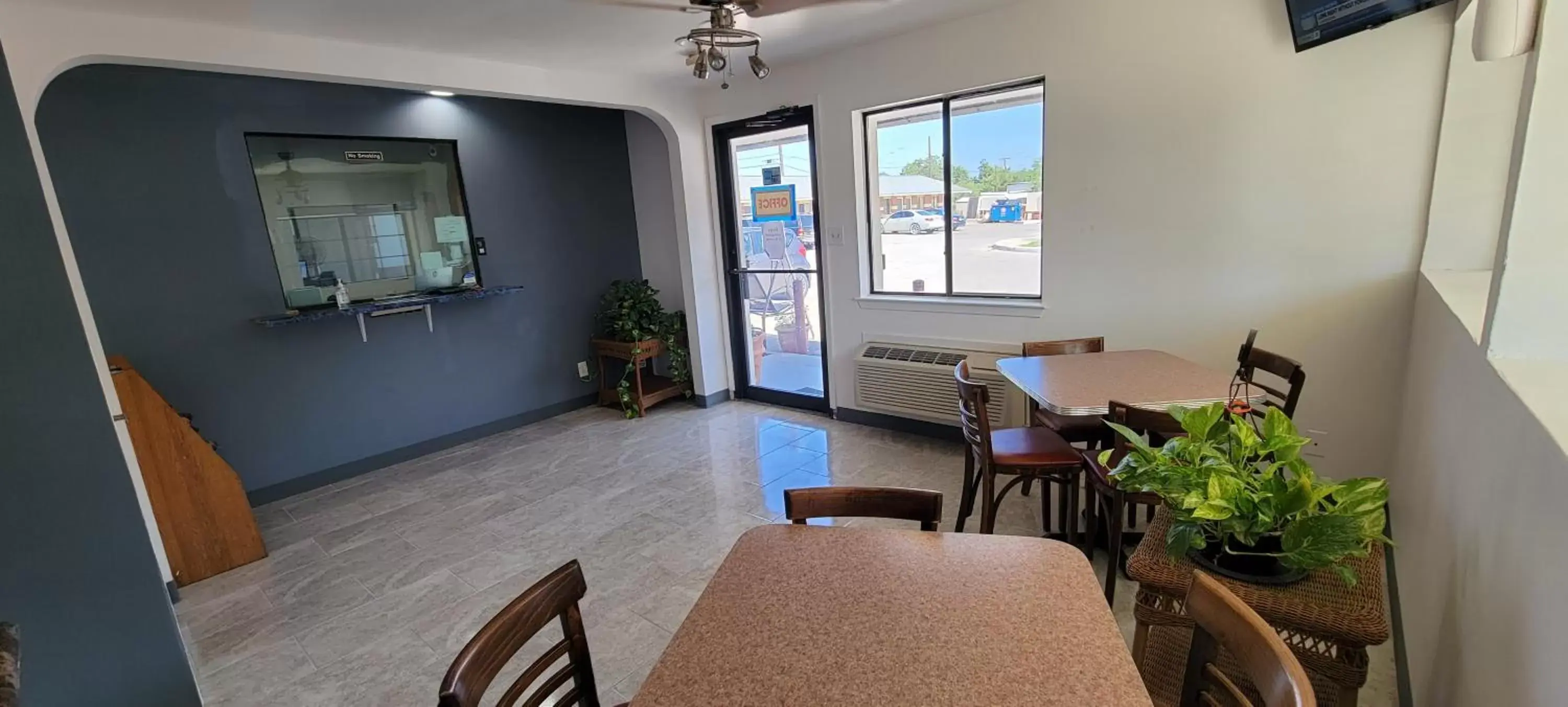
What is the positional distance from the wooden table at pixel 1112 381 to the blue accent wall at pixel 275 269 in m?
3.67

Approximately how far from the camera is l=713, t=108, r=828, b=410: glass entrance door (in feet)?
14.8

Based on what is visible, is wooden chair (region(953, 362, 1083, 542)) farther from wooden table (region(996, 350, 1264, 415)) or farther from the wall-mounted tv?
the wall-mounted tv

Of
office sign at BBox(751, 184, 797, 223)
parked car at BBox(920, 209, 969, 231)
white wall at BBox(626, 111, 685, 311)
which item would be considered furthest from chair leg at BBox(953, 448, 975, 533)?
white wall at BBox(626, 111, 685, 311)

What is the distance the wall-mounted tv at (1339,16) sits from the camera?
224 centimetres

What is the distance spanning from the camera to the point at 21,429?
166 centimetres

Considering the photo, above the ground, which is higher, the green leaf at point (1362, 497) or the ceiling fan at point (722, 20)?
the ceiling fan at point (722, 20)

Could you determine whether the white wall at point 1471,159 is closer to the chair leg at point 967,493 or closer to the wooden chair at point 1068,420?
the wooden chair at point 1068,420

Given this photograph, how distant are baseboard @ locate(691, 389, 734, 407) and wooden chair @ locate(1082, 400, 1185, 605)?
324 centimetres

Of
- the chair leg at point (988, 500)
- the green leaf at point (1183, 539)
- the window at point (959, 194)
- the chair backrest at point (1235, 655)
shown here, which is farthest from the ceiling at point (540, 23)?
the chair backrest at point (1235, 655)

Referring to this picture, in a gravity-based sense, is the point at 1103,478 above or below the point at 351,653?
above

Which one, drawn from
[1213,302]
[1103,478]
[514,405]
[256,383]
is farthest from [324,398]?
[1213,302]

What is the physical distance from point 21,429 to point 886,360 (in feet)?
11.9

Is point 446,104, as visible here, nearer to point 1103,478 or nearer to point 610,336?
point 610,336

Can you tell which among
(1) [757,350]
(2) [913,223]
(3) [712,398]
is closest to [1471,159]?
(2) [913,223]
